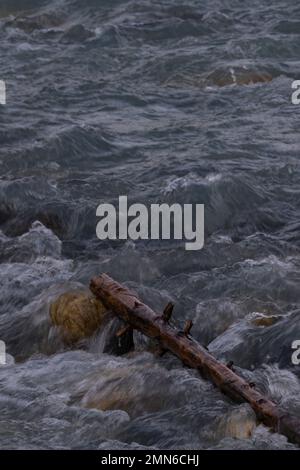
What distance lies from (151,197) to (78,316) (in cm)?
299

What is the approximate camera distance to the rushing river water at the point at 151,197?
7.23 m

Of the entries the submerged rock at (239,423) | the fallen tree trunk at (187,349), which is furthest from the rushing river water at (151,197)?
the fallen tree trunk at (187,349)

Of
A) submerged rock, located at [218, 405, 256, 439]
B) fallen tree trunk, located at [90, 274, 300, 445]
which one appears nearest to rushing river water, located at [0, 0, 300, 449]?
submerged rock, located at [218, 405, 256, 439]

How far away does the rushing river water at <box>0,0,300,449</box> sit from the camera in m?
7.23

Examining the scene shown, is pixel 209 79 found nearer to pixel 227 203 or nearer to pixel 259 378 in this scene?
pixel 227 203

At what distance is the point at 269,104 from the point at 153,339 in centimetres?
675

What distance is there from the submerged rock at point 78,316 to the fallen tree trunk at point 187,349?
13 centimetres

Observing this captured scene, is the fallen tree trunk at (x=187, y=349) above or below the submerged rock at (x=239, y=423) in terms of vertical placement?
above

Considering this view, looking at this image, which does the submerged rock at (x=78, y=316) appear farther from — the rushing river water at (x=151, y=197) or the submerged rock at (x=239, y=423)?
the submerged rock at (x=239, y=423)

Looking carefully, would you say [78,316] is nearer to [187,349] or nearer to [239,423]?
[187,349]

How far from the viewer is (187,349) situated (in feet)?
24.0
